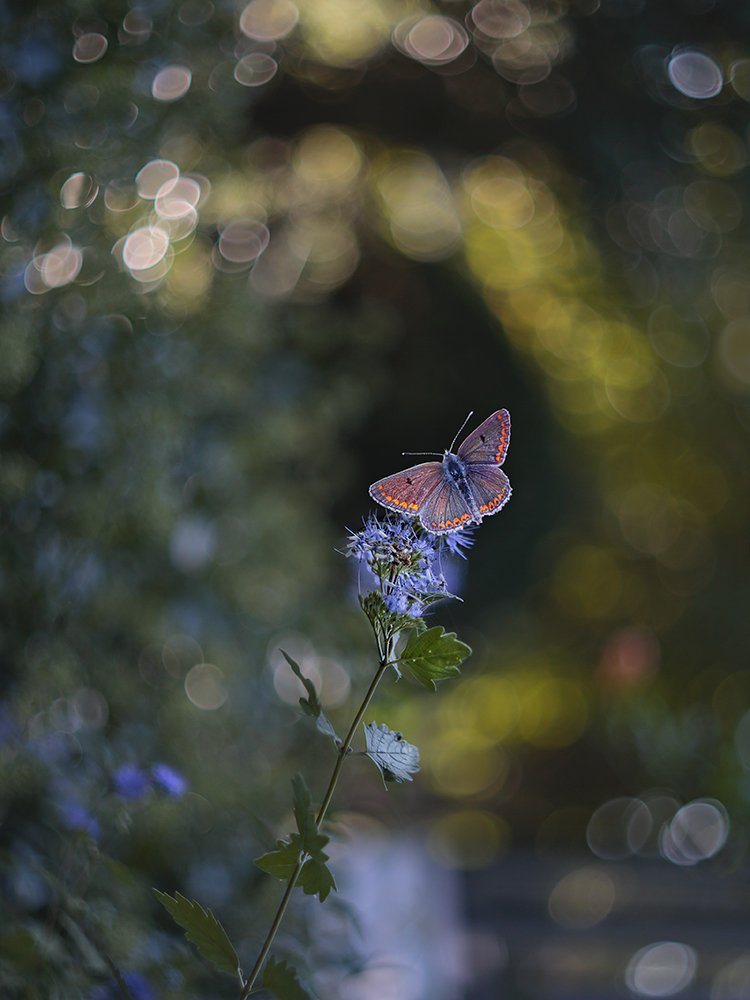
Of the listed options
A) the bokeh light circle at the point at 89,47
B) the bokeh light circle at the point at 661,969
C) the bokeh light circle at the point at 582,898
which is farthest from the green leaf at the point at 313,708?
the bokeh light circle at the point at 582,898

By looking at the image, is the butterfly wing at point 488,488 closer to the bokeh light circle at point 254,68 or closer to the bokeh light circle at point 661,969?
the bokeh light circle at point 254,68

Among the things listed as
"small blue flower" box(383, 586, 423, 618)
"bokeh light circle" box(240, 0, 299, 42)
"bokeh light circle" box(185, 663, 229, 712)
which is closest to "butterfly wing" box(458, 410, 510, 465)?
"small blue flower" box(383, 586, 423, 618)

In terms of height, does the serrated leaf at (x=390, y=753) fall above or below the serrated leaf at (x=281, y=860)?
above

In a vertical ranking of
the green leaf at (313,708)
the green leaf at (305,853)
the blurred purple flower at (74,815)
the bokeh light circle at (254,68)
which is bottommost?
the blurred purple flower at (74,815)

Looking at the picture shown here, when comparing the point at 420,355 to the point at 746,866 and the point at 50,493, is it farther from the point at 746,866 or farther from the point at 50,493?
the point at 746,866

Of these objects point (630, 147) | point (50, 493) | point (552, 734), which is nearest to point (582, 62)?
point (630, 147)

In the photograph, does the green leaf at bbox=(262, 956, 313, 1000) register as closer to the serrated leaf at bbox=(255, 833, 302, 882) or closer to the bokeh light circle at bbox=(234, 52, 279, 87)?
the serrated leaf at bbox=(255, 833, 302, 882)

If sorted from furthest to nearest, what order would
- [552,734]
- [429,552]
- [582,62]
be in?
[552,734], [582,62], [429,552]
